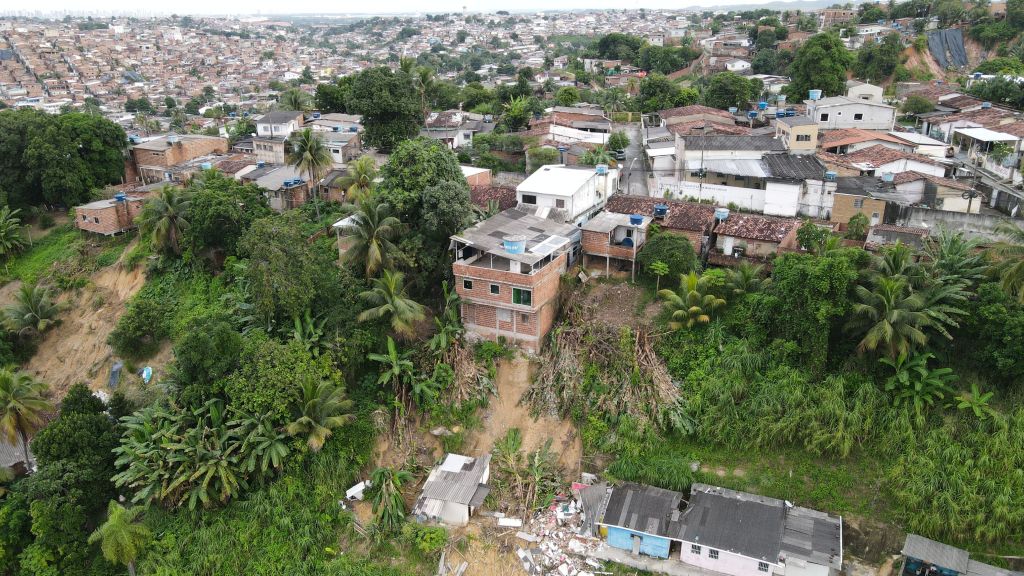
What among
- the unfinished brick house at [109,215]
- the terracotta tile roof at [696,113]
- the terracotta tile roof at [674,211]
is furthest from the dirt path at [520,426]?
the terracotta tile roof at [696,113]

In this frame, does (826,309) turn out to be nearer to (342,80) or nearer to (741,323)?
(741,323)

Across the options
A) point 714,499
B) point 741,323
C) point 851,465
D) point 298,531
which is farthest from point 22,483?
point 851,465

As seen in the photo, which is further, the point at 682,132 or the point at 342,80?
the point at 342,80

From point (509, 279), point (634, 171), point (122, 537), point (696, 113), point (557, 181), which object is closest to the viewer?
point (122, 537)

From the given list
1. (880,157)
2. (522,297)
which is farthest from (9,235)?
(880,157)

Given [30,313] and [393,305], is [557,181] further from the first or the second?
[30,313]

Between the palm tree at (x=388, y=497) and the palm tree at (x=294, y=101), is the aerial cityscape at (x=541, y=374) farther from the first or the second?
the palm tree at (x=294, y=101)

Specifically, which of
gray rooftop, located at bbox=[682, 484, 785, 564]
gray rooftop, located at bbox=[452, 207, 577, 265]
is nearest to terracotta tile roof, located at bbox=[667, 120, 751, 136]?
gray rooftop, located at bbox=[452, 207, 577, 265]
